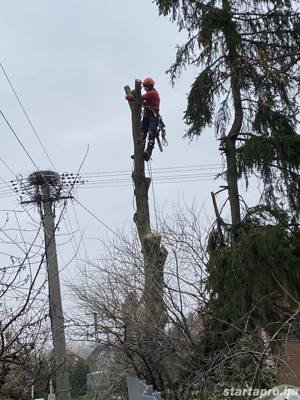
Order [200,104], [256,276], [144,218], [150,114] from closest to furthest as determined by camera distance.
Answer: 1. [256,276]
2. [144,218]
3. [150,114]
4. [200,104]

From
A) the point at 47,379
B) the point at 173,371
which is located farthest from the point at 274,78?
the point at 47,379

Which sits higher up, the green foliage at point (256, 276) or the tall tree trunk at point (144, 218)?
the tall tree trunk at point (144, 218)

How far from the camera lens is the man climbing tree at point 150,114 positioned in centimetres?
1069

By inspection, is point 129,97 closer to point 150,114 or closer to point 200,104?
point 150,114

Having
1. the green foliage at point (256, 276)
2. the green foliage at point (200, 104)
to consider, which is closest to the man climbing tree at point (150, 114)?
the green foliage at point (200, 104)

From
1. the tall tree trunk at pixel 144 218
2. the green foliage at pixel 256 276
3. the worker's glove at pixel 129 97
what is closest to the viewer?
the green foliage at pixel 256 276

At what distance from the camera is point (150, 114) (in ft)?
35.6

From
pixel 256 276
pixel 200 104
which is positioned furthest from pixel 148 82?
pixel 256 276

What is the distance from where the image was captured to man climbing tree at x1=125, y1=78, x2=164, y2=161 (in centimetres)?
1069

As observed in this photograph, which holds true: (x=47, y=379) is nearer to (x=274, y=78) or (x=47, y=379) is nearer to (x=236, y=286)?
(x=236, y=286)

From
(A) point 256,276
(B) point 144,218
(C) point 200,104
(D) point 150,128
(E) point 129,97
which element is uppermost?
(C) point 200,104

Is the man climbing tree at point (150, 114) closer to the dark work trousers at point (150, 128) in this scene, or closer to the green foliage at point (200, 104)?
the dark work trousers at point (150, 128)

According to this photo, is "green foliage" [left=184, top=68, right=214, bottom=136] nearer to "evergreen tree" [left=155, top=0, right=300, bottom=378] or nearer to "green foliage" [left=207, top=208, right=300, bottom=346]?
"evergreen tree" [left=155, top=0, right=300, bottom=378]

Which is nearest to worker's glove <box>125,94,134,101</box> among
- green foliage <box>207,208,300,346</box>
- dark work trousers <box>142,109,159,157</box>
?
dark work trousers <box>142,109,159,157</box>
